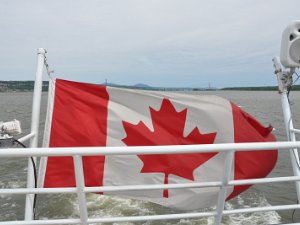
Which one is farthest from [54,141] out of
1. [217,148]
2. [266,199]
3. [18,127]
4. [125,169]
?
[266,199]

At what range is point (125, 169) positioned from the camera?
10.0 feet

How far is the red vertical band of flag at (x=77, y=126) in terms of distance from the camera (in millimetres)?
2998

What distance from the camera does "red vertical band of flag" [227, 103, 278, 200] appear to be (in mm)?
3271

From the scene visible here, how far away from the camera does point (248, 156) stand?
129 inches

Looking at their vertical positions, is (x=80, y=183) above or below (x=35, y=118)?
below

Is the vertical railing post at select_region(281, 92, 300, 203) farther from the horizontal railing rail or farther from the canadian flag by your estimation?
the horizontal railing rail

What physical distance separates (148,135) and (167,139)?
0.67ft

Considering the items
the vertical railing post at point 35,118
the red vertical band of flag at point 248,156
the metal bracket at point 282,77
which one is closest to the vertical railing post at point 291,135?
A: the metal bracket at point 282,77

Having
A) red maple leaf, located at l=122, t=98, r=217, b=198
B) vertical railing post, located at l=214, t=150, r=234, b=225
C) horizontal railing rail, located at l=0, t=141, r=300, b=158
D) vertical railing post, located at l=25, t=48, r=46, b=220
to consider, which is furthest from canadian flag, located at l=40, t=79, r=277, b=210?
horizontal railing rail, located at l=0, t=141, r=300, b=158

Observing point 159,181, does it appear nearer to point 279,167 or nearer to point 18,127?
point 18,127

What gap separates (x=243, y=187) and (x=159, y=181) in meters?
0.88

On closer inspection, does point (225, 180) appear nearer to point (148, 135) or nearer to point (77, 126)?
point (148, 135)

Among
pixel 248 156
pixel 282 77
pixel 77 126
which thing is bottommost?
pixel 248 156

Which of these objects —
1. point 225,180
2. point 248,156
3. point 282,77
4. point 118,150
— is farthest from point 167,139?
point 118,150
